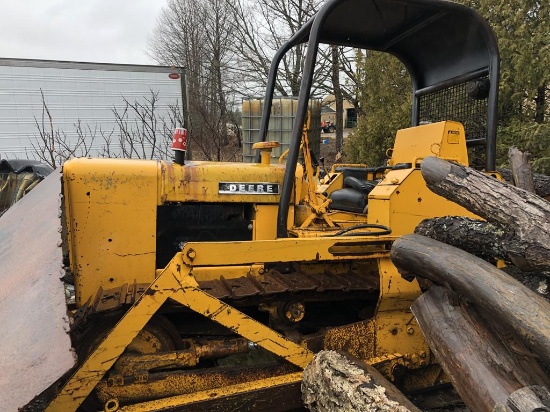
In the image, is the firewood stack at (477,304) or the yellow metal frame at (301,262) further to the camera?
the yellow metal frame at (301,262)

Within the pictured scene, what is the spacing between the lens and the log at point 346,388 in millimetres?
2469

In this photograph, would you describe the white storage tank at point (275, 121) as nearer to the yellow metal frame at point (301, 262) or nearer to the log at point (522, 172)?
the log at point (522, 172)

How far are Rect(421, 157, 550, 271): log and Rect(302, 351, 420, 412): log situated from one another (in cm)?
97

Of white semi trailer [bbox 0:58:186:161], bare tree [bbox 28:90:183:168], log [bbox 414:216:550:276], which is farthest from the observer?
bare tree [bbox 28:90:183:168]

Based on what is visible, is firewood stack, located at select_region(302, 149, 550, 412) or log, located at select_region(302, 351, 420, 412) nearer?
firewood stack, located at select_region(302, 149, 550, 412)

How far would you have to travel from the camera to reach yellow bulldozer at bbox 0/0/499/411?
102 inches

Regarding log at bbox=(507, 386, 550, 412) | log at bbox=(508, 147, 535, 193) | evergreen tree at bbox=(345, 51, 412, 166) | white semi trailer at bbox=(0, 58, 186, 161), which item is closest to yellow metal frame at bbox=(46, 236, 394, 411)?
log at bbox=(507, 386, 550, 412)

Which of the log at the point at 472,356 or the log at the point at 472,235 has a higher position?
the log at the point at 472,235

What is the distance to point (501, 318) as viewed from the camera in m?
2.08

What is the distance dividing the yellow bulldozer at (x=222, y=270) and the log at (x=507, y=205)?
65 centimetres

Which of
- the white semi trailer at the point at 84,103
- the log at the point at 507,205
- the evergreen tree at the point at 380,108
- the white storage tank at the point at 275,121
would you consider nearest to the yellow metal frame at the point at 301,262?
the log at the point at 507,205

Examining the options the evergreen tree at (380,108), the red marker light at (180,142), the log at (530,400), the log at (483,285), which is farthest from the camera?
the evergreen tree at (380,108)

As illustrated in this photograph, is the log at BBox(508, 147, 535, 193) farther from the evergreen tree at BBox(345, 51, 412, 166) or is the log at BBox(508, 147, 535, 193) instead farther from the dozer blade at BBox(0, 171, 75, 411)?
the evergreen tree at BBox(345, 51, 412, 166)

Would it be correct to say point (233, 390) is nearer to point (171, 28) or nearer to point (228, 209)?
point (228, 209)
